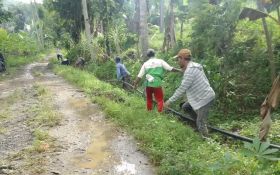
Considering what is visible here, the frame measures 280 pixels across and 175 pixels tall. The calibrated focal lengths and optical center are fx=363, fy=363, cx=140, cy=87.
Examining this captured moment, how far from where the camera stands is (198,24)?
12859mm

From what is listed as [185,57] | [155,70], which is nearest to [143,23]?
[155,70]

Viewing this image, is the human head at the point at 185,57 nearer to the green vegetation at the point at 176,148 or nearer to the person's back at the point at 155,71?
the green vegetation at the point at 176,148

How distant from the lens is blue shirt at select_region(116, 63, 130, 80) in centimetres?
1508

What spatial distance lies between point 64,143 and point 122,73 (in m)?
7.78

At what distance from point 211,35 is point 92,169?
24.0ft

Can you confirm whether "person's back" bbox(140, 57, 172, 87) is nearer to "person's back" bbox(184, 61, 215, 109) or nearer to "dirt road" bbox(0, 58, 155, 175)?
"dirt road" bbox(0, 58, 155, 175)

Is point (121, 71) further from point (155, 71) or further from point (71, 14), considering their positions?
point (71, 14)

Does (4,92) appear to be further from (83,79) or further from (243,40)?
(243,40)

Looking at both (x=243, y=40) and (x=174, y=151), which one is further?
(x=243, y=40)

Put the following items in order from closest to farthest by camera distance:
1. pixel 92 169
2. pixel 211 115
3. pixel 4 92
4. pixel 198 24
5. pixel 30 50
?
pixel 92 169
pixel 211 115
pixel 198 24
pixel 4 92
pixel 30 50

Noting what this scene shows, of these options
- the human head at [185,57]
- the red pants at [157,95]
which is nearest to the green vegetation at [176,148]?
the red pants at [157,95]

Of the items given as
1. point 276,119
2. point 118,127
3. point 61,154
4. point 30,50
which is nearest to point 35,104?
point 118,127

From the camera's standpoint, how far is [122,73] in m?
15.3

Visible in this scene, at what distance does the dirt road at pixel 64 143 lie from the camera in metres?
6.31
